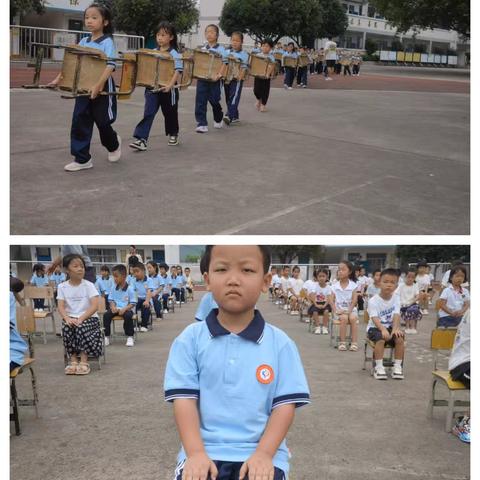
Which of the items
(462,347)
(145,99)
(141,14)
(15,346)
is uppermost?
(141,14)

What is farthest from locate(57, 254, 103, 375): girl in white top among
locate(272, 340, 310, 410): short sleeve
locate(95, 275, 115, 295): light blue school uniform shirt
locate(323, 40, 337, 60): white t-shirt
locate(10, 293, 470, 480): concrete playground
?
locate(323, 40, 337, 60): white t-shirt

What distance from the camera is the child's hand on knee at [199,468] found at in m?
2.18

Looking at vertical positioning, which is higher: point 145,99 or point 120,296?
point 145,99

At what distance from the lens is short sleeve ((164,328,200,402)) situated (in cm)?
237

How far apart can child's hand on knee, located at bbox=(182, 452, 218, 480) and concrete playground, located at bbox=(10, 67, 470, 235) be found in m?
2.87

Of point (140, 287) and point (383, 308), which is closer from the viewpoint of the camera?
point (383, 308)

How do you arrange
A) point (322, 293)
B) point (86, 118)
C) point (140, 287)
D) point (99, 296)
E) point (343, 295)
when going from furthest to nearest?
point (322, 293)
point (140, 287)
point (343, 295)
point (86, 118)
point (99, 296)

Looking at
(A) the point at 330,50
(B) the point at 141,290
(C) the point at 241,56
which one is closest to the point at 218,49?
(C) the point at 241,56

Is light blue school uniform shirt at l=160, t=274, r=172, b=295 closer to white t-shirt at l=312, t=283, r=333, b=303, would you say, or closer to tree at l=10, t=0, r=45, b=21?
white t-shirt at l=312, t=283, r=333, b=303

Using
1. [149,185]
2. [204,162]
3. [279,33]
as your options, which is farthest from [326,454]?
[279,33]

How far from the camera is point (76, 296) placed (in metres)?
5.82

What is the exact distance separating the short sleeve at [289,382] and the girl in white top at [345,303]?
5459 mm

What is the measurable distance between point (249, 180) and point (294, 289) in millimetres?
8040

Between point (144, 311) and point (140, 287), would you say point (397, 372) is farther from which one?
point (144, 311)
